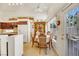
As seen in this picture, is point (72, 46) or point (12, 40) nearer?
point (12, 40)

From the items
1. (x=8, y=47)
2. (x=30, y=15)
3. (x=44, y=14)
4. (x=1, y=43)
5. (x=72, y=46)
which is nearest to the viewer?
(x=1, y=43)

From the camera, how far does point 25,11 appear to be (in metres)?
3.56

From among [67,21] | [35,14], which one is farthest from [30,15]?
[67,21]

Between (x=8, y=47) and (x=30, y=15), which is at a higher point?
(x=30, y=15)

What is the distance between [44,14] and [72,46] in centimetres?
142

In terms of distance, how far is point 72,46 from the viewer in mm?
3109

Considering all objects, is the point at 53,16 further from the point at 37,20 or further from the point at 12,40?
the point at 12,40

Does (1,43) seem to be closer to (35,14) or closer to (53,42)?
(35,14)

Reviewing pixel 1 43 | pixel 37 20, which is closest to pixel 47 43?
pixel 37 20

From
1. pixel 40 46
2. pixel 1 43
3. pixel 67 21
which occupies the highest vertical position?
pixel 67 21

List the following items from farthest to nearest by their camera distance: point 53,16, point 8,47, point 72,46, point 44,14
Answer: point 53,16 < point 44,14 < point 72,46 < point 8,47

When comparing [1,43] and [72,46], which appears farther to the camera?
[72,46]

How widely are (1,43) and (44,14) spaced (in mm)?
1974

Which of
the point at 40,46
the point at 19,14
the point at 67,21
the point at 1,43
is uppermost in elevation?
the point at 19,14
